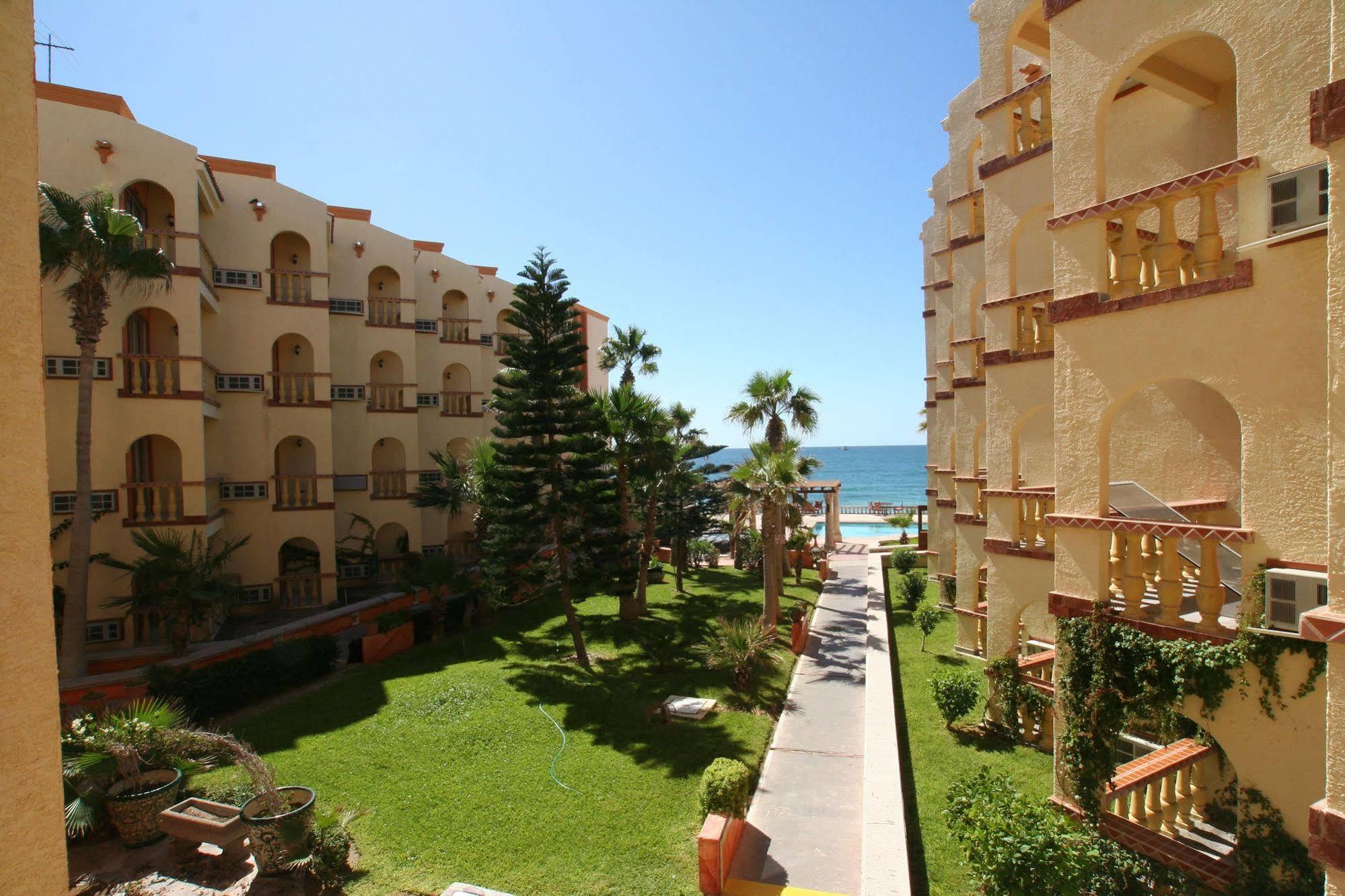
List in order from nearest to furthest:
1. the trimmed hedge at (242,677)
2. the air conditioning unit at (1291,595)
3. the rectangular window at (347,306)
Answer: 1. the air conditioning unit at (1291,595)
2. the trimmed hedge at (242,677)
3. the rectangular window at (347,306)

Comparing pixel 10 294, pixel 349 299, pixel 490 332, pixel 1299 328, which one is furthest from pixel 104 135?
pixel 1299 328

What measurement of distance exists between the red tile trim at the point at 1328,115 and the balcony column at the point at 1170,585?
A: 306 centimetres

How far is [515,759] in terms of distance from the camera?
9.60 meters

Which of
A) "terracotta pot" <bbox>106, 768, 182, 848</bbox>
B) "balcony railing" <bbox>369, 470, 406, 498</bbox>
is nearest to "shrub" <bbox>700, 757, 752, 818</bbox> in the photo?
"terracotta pot" <bbox>106, 768, 182, 848</bbox>

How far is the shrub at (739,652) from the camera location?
488 inches

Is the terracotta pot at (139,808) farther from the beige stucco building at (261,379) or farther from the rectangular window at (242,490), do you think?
the rectangular window at (242,490)

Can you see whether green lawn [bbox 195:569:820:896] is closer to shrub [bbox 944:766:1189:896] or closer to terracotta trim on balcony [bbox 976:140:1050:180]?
shrub [bbox 944:766:1189:896]

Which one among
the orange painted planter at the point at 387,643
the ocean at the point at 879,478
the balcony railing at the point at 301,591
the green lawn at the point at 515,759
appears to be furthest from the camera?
the ocean at the point at 879,478

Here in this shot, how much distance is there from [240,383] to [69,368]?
152 inches

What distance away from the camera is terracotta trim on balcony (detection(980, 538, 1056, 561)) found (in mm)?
9641

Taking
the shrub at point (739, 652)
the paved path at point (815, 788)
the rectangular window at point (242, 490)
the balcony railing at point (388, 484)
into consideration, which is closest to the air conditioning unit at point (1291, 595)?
the paved path at point (815, 788)

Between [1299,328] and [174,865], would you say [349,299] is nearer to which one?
[174,865]

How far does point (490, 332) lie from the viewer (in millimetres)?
26531

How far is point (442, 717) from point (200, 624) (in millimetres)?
6918
